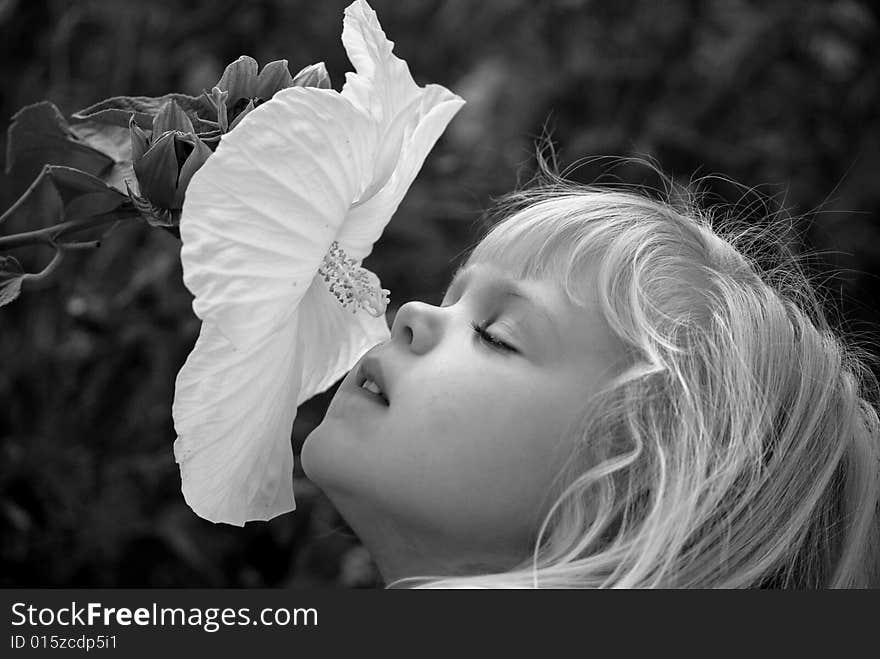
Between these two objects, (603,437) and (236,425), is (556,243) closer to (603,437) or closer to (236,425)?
(603,437)

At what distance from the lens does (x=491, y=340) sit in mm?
826

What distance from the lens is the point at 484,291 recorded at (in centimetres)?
88

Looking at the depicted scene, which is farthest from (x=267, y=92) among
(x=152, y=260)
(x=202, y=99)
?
(x=152, y=260)

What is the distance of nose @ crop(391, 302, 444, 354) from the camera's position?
2.71 feet

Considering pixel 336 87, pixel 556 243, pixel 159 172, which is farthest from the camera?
pixel 336 87

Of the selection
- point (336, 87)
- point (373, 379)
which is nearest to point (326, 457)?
point (373, 379)

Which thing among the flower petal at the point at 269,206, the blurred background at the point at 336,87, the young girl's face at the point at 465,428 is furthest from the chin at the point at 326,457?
the blurred background at the point at 336,87

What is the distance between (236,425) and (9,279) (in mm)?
174

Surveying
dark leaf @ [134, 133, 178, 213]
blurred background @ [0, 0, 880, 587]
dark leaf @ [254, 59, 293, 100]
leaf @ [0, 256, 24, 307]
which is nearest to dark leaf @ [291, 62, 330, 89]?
dark leaf @ [254, 59, 293, 100]

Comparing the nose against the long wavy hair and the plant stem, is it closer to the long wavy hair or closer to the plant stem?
the long wavy hair

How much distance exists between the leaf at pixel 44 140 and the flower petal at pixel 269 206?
12 cm

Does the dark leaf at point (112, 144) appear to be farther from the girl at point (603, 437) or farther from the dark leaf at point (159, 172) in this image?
the girl at point (603, 437)

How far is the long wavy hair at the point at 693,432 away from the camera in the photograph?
78 cm

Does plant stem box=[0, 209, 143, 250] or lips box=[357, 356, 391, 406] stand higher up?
plant stem box=[0, 209, 143, 250]
